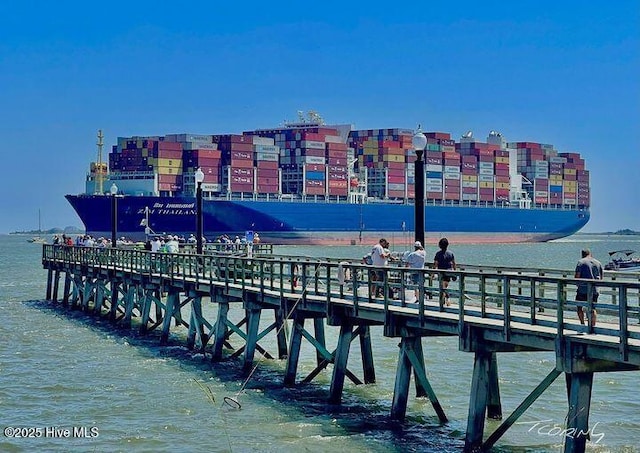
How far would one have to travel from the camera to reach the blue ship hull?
4237 inches

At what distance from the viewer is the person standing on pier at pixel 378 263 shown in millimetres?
18391

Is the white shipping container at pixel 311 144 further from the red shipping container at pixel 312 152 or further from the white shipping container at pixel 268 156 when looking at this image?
the white shipping container at pixel 268 156

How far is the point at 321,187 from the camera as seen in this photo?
118 m

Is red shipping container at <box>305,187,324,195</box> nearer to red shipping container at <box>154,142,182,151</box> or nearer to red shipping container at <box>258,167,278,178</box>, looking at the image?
red shipping container at <box>258,167,278,178</box>

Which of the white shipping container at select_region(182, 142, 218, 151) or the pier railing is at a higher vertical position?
the white shipping container at select_region(182, 142, 218, 151)

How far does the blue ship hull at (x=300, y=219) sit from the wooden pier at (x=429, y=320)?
73.8m

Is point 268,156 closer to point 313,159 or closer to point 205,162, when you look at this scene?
point 313,159

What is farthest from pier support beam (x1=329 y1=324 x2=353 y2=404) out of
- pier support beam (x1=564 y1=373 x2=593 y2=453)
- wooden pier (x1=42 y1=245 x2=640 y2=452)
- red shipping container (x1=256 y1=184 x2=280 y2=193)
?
red shipping container (x1=256 y1=184 x2=280 y2=193)

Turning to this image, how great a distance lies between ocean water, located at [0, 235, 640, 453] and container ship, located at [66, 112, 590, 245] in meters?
69.9

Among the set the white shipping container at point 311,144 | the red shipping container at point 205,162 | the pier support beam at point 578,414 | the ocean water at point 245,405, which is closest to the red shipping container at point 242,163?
the red shipping container at point 205,162

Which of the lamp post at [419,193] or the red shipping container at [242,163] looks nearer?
the lamp post at [419,193]

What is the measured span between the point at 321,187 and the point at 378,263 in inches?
3884

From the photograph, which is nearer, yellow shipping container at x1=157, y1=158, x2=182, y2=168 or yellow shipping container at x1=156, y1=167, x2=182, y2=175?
yellow shipping container at x1=156, y1=167, x2=182, y2=175

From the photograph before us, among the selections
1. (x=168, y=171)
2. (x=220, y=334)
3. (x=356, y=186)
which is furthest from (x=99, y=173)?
(x=220, y=334)
